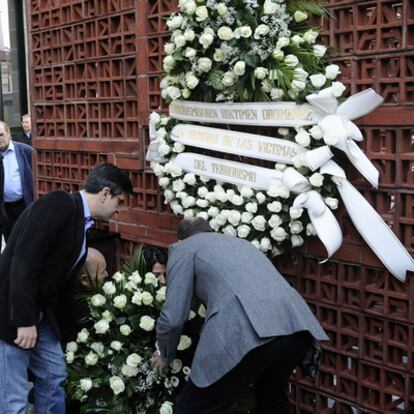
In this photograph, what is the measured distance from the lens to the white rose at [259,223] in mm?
3623

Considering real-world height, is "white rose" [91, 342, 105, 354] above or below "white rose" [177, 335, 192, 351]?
below

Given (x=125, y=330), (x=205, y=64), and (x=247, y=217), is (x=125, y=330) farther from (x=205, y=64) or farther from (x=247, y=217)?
(x=205, y=64)

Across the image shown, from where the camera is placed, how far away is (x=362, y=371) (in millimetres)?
3639

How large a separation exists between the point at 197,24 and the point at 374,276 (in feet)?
5.24

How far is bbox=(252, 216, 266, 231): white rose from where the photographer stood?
3.62m

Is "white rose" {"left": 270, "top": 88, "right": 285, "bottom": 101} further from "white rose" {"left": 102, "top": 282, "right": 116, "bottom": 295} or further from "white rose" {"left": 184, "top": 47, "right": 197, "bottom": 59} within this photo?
"white rose" {"left": 102, "top": 282, "right": 116, "bottom": 295}

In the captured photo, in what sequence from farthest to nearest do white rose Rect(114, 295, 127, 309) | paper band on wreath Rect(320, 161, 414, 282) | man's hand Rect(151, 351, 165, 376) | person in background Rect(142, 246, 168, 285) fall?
person in background Rect(142, 246, 168, 285)
white rose Rect(114, 295, 127, 309)
man's hand Rect(151, 351, 165, 376)
paper band on wreath Rect(320, 161, 414, 282)

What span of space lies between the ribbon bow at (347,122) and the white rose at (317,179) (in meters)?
0.16

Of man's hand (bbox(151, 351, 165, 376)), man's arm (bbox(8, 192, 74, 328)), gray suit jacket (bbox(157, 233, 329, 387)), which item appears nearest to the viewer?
gray suit jacket (bbox(157, 233, 329, 387))

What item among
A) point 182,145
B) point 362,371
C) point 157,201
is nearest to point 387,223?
point 362,371

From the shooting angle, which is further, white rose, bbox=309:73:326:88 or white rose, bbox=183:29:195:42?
white rose, bbox=183:29:195:42

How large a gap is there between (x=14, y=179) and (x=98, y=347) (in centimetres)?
304

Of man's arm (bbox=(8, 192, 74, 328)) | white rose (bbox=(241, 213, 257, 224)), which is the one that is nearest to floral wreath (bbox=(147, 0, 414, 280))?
white rose (bbox=(241, 213, 257, 224))

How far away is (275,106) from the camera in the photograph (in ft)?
12.0
